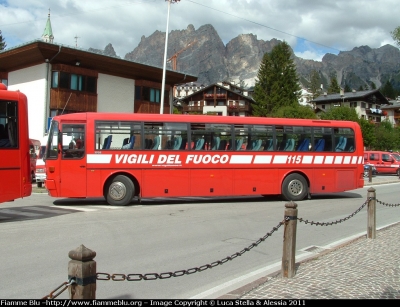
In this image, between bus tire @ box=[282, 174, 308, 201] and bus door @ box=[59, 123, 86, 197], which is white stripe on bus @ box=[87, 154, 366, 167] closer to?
bus door @ box=[59, 123, 86, 197]

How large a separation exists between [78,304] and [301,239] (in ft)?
23.3

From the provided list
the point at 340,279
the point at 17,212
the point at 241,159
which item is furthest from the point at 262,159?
the point at 340,279

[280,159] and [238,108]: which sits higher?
[238,108]

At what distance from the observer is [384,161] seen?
37688mm

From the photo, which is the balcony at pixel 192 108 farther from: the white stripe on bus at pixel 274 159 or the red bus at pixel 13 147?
the red bus at pixel 13 147

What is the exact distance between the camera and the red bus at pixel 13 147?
11.4 m

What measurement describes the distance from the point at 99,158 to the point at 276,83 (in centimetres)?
7031

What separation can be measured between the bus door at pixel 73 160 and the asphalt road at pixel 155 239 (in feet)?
2.16

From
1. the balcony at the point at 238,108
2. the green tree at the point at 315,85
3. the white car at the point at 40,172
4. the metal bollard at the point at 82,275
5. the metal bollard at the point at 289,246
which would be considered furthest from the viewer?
the green tree at the point at 315,85

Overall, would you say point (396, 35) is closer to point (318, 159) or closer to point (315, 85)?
point (318, 159)

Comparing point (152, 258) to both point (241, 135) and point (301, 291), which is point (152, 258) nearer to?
point (301, 291)

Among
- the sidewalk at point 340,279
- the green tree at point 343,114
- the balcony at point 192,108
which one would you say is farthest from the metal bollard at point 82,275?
the balcony at point 192,108

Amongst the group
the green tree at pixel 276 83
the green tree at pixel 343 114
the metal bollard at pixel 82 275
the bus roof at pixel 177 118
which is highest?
the green tree at pixel 276 83

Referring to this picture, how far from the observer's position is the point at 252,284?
19.1 ft
